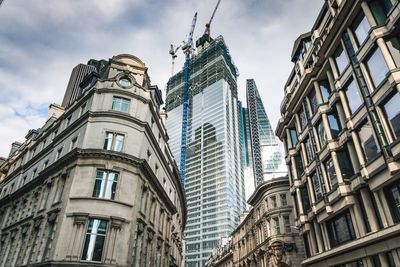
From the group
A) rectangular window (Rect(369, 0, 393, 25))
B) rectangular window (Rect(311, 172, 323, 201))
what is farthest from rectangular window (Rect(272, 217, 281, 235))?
rectangular window (Rect(369, 0, 393, 25))

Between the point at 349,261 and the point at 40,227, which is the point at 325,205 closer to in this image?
the point at 349,261

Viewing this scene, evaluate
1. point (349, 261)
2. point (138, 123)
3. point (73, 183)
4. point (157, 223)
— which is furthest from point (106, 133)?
point (349, 261)

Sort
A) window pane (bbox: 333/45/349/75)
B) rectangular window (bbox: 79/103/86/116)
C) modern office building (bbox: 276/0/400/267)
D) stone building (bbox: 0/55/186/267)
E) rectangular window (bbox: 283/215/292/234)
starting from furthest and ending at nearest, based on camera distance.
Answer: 1. rectangular window (bbox: 283/215/292/234)
2. rectangular window (bbox: 79/103/86/116)
3. window pane (bbox: 333/45/349/75)
4. stone building (bbox: 0/55/186/267)
5. modern office building (bbox: 276/0/400/267)

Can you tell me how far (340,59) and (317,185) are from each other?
12095mm

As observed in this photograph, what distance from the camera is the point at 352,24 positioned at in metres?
22.1

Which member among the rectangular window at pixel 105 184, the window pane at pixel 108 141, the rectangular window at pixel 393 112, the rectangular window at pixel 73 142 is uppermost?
the rectangular window at pixel 73 142

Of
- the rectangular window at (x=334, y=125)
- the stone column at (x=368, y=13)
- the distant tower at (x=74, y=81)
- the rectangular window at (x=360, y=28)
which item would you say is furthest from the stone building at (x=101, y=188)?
the distant tower at (x=74, y=81)

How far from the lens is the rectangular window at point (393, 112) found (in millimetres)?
16938

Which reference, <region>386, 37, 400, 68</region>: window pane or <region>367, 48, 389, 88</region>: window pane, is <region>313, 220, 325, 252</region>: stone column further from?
<region>386, 37, 400, 68</region>: window pane

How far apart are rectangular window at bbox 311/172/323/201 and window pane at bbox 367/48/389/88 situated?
10486 mm

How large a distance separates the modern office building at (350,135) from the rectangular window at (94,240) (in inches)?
746

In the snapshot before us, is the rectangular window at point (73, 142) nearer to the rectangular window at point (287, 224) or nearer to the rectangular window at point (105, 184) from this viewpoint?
the rectangular window at point (105, 184)

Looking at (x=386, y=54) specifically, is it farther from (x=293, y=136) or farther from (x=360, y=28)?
(x=293, y=136)

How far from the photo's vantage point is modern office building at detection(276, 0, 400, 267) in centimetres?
1752
